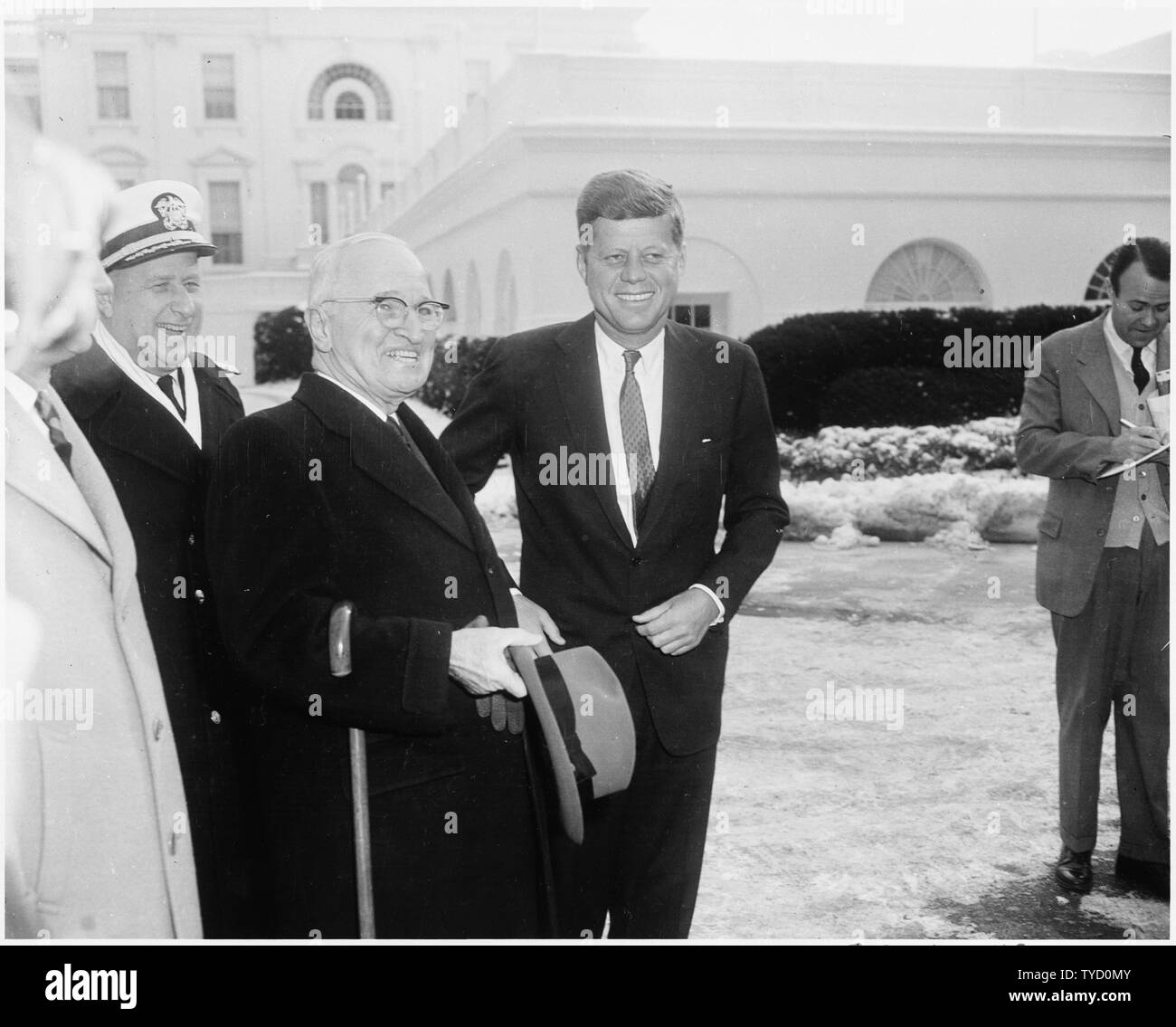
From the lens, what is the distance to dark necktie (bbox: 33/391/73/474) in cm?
221

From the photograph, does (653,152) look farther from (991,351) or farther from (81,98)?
(81,98)

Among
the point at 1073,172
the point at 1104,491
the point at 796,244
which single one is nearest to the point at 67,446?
the point at 796,244

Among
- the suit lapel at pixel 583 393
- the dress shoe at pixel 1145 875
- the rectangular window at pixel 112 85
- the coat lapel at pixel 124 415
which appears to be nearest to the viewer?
the coat lapel at pixel 124 415

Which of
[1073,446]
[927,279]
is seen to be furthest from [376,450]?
[927,279]

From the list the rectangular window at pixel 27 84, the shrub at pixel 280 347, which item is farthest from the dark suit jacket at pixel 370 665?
the rectangular window at pixel 27 84

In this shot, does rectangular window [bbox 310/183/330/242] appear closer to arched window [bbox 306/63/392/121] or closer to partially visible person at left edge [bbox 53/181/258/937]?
arched window [bbox 306/63/392/121]

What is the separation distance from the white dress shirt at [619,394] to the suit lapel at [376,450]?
0.60 m

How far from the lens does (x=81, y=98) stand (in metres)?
2.77

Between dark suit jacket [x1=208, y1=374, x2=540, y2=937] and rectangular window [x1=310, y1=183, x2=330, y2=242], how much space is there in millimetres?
→ 960

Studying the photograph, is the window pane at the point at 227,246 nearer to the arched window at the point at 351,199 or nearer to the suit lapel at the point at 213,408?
the arched window at the point at 351,199

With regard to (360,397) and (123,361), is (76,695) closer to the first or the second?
(123,361)

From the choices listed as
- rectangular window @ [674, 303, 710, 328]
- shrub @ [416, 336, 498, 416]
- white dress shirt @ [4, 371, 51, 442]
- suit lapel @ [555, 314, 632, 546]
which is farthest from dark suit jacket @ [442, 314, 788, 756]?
rectangular window @ [674, 303, 710, 328]

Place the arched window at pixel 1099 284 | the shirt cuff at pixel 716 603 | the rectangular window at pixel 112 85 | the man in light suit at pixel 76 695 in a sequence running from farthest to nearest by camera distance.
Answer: the arched window at pixel 1099 284 → the rectangular window at pixel 112 85 → the shirt cuff at pixel 716 603 → the man in light suit at pixel 76 695

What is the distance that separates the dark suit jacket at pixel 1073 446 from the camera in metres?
3.04
